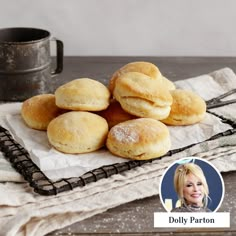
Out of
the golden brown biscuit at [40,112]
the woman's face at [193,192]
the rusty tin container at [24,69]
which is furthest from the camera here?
the rusty tin container at [24,69]

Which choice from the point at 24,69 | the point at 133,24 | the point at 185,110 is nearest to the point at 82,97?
the point at 185,110

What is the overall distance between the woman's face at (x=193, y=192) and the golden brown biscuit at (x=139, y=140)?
0.11 meters

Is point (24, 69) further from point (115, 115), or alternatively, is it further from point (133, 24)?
point (133, 24)

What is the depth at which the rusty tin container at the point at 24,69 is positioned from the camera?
3.69 feet

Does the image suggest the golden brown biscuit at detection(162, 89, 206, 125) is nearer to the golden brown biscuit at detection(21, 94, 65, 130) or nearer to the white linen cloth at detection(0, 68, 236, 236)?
the white linen cloth at detection(0, 68, 236, 236)

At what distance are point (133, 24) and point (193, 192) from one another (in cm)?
85

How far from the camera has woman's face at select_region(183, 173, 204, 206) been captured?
28.6 inches

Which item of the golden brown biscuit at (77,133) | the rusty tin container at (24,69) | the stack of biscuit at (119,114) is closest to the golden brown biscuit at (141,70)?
the stack of biscuit at (119,114)

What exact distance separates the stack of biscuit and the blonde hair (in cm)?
9

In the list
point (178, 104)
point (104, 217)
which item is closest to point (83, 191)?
point (104, 217)

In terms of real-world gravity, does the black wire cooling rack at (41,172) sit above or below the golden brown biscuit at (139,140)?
below

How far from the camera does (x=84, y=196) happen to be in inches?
31.0

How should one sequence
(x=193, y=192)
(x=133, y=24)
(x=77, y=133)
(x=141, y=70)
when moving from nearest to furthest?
(x=193, y=192) < (x=77, y=133) < (x=141, y=70) < (x=133, y=24)

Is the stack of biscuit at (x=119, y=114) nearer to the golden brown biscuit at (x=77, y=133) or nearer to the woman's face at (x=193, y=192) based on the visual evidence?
the golden brown biscuit at (x=77, y=133)
